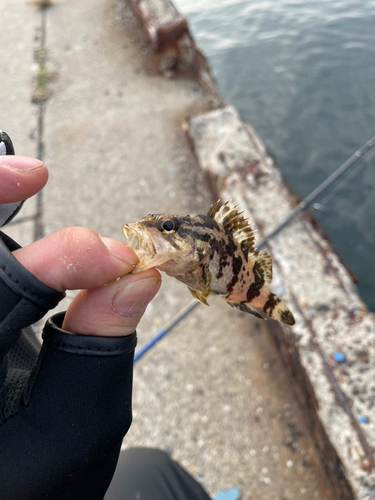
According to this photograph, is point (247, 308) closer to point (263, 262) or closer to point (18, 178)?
point (263, 262)

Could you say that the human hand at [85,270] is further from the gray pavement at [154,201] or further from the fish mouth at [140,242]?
the gray pavement at [154,201]

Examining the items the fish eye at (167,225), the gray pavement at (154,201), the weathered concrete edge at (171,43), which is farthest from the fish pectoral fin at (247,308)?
the weathered concrete edge at (171,43)

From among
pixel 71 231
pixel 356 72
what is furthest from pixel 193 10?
pixel 71 231

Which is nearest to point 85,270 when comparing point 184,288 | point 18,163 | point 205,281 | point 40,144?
point 18,163

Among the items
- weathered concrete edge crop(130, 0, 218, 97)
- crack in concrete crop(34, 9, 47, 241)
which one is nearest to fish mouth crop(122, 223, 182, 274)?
crack in concrete crop(34, 9, 47, 241)

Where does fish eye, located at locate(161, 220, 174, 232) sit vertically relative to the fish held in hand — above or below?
above

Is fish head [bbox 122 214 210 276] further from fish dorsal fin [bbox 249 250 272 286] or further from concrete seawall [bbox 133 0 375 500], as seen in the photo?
concrete seawall [bbox 133 0 375 500]
